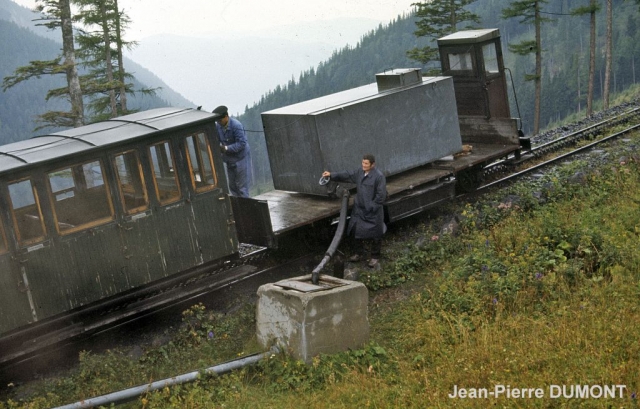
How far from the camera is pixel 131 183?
1020 cm

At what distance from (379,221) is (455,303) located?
105 inches

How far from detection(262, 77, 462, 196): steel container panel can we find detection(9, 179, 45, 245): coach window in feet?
15.8

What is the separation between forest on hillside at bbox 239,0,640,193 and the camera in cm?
12512

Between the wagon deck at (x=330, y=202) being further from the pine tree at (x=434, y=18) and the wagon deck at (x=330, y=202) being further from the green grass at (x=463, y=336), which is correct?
the pine tree at (x=434, y=18)

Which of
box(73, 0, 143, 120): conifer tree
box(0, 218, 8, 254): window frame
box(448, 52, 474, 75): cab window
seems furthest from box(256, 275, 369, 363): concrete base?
box(73, 0, 143, 120): conifer tree

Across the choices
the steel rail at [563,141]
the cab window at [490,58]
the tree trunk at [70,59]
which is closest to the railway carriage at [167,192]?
the steel rail at [563,141]

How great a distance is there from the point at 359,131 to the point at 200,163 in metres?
3.26

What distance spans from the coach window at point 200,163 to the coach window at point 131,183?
33.2 inches

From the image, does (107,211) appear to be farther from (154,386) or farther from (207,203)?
(154,386)

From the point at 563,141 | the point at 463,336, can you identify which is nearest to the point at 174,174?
the point at 463,336

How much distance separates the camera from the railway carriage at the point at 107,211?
926 cm

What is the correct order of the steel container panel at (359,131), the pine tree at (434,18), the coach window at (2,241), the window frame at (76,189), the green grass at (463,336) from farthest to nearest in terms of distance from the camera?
the pine tree at (434,18) < the steel container panel at (359,131) < the window frame at (76,189) < the coach window at (2,241) < the green grass at (463,336)

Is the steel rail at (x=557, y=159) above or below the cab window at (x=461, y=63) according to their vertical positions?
below

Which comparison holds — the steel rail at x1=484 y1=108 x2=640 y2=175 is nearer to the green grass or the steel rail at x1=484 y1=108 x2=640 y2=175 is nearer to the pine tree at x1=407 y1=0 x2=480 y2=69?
the green grass
